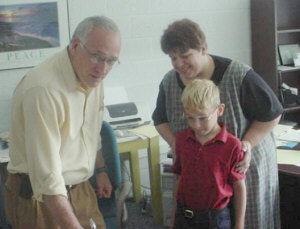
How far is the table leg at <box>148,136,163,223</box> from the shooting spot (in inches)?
117

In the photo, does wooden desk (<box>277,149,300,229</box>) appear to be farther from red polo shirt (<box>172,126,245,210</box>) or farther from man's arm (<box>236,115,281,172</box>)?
red polo shirt (<box>172,126,245,210</box>)

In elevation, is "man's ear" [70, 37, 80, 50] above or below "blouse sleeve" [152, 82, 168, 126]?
above

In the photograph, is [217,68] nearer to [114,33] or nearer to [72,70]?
[114,33]

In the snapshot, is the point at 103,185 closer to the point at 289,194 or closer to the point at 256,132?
the point at 256,132

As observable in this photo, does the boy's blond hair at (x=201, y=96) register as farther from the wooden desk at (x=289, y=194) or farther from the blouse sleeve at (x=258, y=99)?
the wooden desk at (x=289, y=194)

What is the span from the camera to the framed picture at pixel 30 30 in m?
3.04

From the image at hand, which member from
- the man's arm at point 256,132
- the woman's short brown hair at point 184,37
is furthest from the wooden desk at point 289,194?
the woman's short brown hair at point 184,37

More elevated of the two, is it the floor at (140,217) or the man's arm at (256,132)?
the man's arm at (256,132)

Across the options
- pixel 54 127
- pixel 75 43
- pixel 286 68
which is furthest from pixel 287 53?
pixel 54 127

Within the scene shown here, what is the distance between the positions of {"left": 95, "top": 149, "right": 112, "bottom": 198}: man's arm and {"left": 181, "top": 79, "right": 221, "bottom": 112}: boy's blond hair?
1.65 ft

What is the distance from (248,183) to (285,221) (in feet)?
2.53

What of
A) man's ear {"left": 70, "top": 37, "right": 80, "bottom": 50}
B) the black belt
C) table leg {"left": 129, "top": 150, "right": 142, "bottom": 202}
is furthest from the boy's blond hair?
table leg {"left": 129, "top": 150, "right": 142, "bottom": 202}

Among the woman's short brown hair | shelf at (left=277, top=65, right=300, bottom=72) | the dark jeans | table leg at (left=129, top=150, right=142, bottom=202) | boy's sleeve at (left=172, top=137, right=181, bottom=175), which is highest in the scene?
the woman's short brown hair

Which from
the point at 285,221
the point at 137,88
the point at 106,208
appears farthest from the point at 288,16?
the point at 106,208
